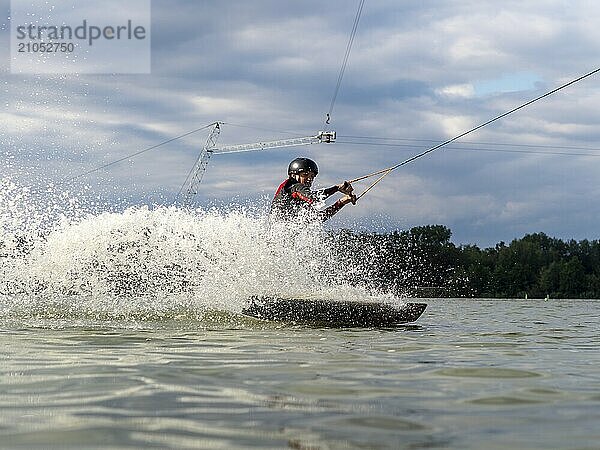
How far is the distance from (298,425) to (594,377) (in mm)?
3007

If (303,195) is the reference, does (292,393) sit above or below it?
below

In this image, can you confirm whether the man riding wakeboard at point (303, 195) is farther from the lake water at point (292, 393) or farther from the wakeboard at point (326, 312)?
the lake water at point (292, 393)

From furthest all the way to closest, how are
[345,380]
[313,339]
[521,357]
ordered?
[313,339], [521,357], [345,380]

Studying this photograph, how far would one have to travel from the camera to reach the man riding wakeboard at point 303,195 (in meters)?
12.5

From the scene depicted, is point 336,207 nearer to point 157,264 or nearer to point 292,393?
point 157,264

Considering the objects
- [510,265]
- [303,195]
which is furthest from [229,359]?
[510,265]

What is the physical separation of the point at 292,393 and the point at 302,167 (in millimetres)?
8351

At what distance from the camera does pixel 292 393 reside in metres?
4.90

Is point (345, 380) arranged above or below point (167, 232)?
below

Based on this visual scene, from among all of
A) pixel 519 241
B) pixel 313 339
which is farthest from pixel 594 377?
pixel 519 241

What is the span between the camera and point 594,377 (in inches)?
232

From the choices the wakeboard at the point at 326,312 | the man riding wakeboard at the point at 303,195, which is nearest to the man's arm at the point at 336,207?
the man riding wakeboard at the point at 303,195

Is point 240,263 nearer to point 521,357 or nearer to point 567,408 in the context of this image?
point 521,357

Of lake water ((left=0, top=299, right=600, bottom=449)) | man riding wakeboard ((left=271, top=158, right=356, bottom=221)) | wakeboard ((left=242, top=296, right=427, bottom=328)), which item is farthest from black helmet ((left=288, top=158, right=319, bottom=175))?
lake water ((left=0, top=299, right=600, bottom=449))
